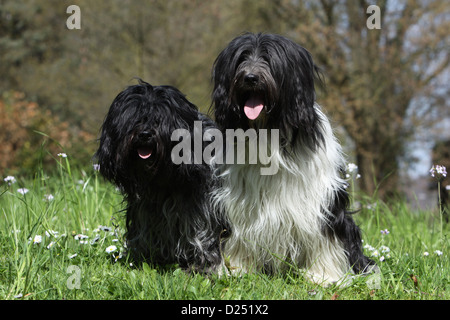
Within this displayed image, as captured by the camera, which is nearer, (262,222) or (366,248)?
(262,222)

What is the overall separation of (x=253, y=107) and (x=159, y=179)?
802mm

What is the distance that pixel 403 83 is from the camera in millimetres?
11062

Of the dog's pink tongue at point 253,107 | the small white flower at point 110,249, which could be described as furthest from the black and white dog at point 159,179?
the dog's pink tongue at point 253,107

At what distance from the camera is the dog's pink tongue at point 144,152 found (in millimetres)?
3186

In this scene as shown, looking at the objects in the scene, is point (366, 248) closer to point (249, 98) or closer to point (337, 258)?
point (337, 258)

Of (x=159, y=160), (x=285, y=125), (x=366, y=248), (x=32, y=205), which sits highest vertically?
(x=285, y=125)

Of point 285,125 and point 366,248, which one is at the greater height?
point 285,125

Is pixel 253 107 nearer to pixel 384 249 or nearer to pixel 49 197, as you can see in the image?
pixel 384 249

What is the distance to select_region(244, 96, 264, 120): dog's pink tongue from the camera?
2990 mm

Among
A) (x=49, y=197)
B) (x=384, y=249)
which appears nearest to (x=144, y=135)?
(x=49, y=197)

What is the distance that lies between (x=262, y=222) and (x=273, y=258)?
293 mm

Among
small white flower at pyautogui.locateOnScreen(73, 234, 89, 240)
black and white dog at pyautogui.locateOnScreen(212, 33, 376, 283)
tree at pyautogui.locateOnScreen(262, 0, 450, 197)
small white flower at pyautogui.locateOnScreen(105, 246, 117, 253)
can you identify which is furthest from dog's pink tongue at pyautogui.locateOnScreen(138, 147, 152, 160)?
tree at pyautogui.locateOnScreen(262, 0, 450, 197)
